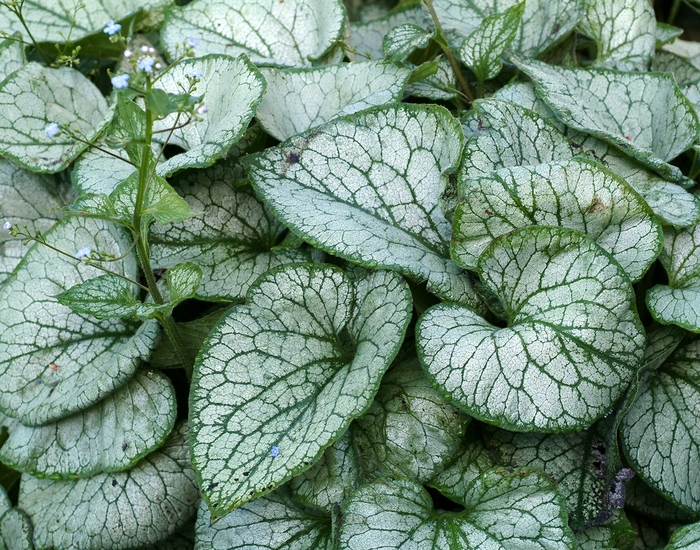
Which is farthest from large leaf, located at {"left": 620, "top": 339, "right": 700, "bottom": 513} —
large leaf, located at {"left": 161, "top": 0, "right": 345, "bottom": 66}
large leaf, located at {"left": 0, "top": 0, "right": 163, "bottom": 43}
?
large leaf, located at {"left": 0, "top": 0, "right": 163, "bottom": 43}

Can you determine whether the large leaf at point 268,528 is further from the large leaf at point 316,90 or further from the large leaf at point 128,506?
the large leaf at point 316,90

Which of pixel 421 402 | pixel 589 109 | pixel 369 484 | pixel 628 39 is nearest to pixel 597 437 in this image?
pixel 421 402

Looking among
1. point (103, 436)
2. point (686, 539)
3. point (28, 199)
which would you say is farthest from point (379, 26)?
point (686, 539)

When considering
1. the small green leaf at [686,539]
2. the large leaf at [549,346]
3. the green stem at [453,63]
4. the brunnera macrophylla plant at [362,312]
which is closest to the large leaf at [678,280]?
the brunnera macrophylla plant at [362,312]

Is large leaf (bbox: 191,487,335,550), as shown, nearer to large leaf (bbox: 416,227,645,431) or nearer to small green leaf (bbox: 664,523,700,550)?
large leaf (bbox: 416,227,645,431)

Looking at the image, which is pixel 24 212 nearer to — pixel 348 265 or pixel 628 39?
pixel 348 265
